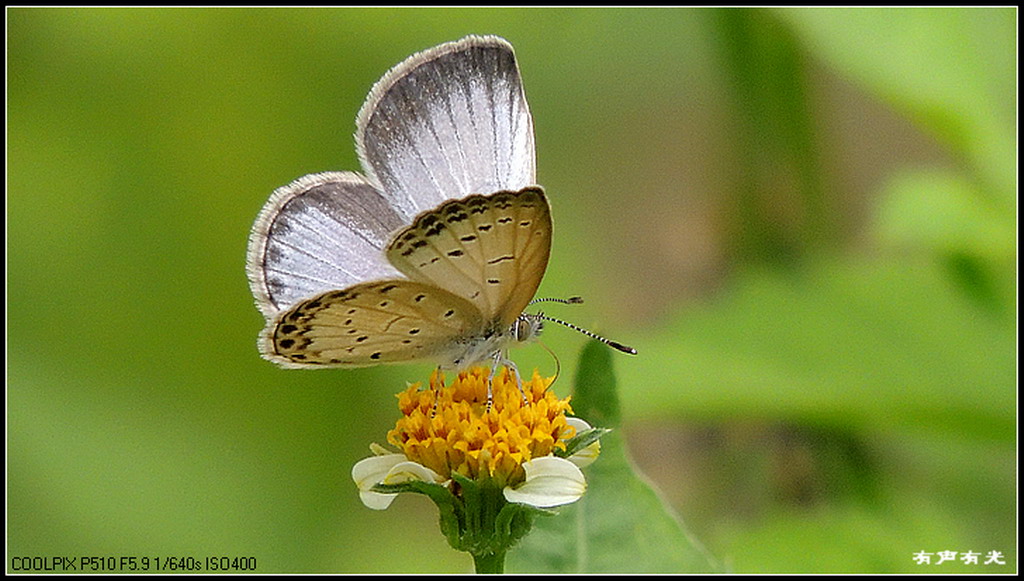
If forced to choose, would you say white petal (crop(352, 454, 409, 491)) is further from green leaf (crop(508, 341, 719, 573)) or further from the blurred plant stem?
the blurred plant stem

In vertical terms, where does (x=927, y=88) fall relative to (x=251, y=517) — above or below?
above

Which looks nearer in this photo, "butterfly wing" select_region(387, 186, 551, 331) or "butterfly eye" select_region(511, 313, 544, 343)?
"butterfly wing" select_region(387, 186, 551, 331)

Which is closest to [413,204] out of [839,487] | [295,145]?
[295,145]

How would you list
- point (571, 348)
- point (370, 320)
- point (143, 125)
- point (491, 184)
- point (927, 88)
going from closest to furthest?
point (370, 320), point (491, 184), point (927, 88), point (143, 125), point (571, 348)

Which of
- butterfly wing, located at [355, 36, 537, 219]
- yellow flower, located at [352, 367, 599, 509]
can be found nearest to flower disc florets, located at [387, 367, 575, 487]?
yellow flower, located at [352, 367, 599, 509]

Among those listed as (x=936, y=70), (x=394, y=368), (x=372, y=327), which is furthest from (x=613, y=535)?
(x=936, y=70)

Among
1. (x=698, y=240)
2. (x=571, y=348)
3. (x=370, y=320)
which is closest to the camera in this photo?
(x=370, y=320)

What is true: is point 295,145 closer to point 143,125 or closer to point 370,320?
point 143,125
